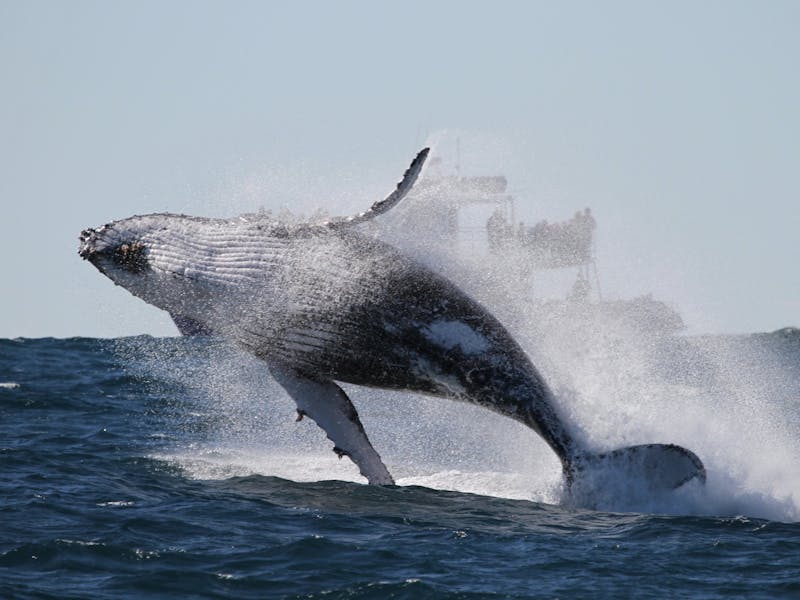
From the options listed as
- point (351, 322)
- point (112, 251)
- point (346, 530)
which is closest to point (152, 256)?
point (112, 251)

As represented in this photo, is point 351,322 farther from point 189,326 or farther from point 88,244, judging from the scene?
point 88,244

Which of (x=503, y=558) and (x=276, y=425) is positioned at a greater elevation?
(x=276, y=425)

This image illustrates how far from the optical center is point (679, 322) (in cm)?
5878

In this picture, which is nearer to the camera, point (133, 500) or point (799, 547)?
point (799, 547)

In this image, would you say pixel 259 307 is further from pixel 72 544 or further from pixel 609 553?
pixel 609 553

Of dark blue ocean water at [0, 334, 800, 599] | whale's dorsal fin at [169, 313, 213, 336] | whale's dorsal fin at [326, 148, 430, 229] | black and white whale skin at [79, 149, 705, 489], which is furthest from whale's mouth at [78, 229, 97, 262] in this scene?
whale's dorsal fin at [326, 148, 430, 229]

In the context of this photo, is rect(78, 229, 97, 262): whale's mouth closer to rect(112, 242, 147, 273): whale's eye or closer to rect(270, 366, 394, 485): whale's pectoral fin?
rect(112, 242, 147, 273): whale's eye

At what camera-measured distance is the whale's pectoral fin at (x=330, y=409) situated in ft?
38.9

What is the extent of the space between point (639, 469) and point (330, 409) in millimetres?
3121

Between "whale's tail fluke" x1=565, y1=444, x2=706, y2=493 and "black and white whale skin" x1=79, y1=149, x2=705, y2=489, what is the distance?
13 millimetres

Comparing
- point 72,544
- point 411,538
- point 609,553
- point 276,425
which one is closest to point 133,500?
point 72,544

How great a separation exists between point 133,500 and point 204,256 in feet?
8.14

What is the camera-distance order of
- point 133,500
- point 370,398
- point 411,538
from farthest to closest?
point 370,398 → point 133,500 → point 411,538

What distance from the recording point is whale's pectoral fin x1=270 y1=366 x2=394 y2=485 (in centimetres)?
1187
